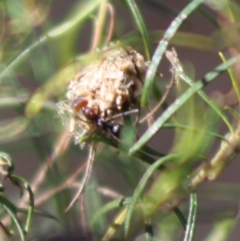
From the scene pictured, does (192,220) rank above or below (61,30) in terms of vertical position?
below

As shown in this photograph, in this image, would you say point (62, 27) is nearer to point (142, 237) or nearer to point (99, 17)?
point (99, 17)

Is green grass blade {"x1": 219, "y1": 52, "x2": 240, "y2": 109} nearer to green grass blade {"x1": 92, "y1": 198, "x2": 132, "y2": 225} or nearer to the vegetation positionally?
the vegetation

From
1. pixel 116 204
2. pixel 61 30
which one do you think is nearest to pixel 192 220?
pixel 116 204

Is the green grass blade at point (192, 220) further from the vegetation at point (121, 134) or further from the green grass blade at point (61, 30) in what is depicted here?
the green grass blade at point (61, 30)

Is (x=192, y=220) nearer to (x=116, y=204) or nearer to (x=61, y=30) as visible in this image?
(x=116, y=204)

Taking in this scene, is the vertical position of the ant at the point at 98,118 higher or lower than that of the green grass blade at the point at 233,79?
lower

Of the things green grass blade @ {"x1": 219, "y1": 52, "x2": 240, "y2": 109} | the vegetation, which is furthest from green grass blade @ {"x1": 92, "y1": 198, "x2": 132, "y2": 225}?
green grass blade @ {"x1": 219, "y1": 52, "x2": 240, "y2": 109}

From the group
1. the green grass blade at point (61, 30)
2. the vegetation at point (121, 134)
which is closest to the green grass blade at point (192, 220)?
the vegetation at point (121, 134)
